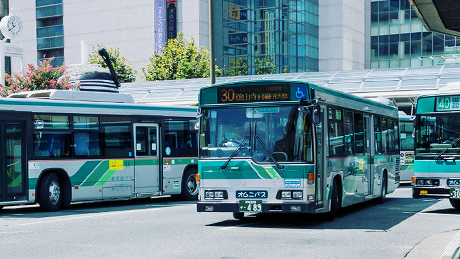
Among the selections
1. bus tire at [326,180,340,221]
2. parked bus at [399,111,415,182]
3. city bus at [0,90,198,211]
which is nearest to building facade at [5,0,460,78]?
parked bus at [399,111,415,182]

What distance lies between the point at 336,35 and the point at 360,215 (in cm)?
6282

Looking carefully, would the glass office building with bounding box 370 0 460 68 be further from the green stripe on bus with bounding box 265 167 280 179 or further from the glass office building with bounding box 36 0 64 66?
the green stripe on bus with bounding box 265 167 280 179

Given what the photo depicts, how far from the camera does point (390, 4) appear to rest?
248 feet

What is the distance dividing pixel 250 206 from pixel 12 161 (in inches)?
261

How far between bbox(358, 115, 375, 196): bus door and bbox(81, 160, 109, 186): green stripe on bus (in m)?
6.84

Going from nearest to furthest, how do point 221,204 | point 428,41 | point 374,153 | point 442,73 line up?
point 221,204
point 374,153
point 442,73
point 428,41

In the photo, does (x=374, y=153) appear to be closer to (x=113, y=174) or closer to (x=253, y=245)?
(x=113, y=174)

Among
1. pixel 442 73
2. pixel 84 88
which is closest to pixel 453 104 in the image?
pixel 84 88

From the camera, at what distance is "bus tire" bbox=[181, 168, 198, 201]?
22766 millimetres

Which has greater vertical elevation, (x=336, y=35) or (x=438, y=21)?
(x=336, y=35)

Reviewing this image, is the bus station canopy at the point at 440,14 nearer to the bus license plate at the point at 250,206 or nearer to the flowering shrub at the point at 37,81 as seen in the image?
the bus license plate at the point at 250,206

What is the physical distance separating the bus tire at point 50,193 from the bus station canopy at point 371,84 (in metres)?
20.7

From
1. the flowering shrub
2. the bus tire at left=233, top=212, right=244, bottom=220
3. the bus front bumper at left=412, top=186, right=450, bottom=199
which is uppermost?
the flowering shrub

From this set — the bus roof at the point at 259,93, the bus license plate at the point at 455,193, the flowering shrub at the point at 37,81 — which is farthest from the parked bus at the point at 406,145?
the bus roof at the point at 259,93
